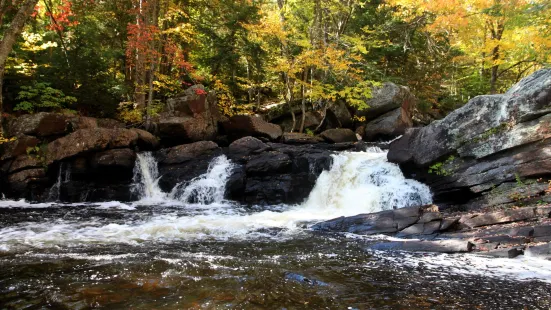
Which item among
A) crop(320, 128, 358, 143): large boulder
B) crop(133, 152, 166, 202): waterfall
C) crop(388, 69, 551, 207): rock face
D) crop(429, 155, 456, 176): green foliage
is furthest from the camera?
crop(320, 128, 358, 143): large boulder

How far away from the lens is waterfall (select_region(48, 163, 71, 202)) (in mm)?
11930

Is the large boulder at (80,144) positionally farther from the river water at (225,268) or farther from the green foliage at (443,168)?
the green foliage at (443,168)

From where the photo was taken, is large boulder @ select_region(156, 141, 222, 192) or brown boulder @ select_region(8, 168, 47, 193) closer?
brown boulder @ select_region(8, 168, 47, 193)

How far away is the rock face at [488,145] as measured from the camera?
891 cm

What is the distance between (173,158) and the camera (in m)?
13.4

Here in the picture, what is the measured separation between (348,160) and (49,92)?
1125cm

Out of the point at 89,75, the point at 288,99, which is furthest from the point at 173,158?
the point at 288,99

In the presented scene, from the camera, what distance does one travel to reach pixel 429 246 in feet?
21.2

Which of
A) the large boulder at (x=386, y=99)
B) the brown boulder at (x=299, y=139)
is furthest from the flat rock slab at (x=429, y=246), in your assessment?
the large boulder at (x=386, y=99)

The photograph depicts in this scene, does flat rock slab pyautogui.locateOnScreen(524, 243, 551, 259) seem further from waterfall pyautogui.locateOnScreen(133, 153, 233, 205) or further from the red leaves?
the red leaves

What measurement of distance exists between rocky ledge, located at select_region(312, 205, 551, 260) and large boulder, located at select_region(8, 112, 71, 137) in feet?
32.8

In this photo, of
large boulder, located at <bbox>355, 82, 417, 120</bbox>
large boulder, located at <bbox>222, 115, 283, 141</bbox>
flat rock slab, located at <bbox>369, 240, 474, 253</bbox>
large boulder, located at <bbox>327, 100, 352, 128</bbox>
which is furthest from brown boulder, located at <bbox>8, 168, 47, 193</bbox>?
large boulder, located at <bbox>355, 82, 417, 120</bbox>

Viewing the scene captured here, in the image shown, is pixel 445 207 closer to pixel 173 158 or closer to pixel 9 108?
pixel 173 158

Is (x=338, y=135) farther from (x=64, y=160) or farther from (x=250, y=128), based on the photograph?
(x=64, y=160)
